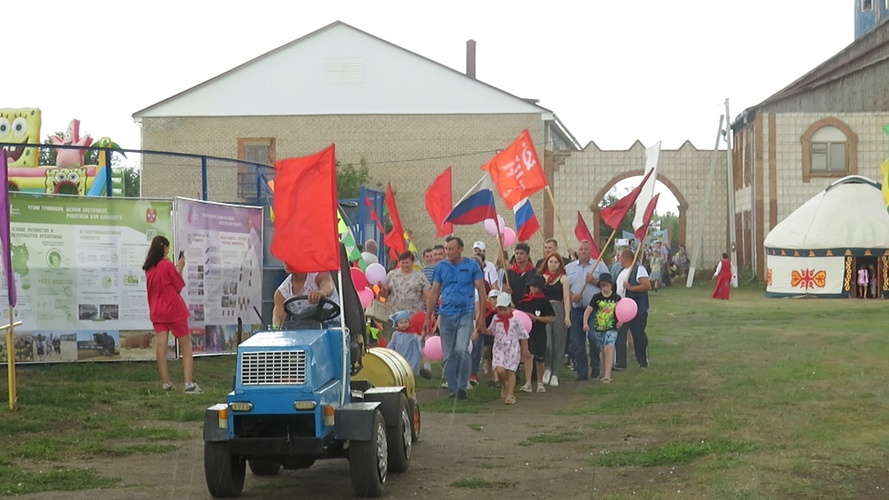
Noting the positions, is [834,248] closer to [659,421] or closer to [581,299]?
[581,299]

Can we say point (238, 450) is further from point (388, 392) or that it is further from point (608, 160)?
point (608, 160)

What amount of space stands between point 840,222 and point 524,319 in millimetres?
28057

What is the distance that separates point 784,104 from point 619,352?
131 feet

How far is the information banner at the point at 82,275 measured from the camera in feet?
50.2

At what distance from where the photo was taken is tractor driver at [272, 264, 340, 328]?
30.1 ft

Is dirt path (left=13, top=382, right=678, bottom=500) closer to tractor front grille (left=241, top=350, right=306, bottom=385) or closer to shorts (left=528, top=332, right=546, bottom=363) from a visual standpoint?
tractor front grille (left=241, top=350, right=306, bottom=385)

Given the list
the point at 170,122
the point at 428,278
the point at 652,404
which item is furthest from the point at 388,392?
the point at 170,122

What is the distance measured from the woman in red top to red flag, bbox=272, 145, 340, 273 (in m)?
4.79

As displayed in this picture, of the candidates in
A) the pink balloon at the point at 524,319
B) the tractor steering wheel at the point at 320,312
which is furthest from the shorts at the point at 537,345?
the tractor steering wheel at the point at 320,312

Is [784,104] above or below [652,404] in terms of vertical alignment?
above

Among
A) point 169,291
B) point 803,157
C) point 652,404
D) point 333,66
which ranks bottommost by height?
point 652,404

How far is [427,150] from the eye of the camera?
168ft

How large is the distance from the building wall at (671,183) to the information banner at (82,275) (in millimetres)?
36054

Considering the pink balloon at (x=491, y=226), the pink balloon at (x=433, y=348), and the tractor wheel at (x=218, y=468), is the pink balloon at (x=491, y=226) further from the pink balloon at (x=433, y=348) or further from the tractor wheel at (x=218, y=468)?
the tractor wheel at (x=218, y=468)
